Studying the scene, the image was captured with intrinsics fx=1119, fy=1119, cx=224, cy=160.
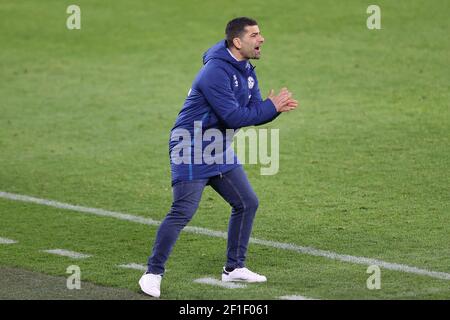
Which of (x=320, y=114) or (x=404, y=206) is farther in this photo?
(x=320, y=114)

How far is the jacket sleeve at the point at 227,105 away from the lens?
8.61 meters

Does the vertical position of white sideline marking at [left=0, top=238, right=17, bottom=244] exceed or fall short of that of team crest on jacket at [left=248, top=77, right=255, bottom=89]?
it falls short

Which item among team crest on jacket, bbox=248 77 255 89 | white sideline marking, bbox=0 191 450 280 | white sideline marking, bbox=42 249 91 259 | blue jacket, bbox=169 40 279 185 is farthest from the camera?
white sideline marking, bbox=42 249 91 259

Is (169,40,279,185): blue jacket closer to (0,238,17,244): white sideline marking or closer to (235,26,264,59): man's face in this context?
(235,26,264,59): man's face

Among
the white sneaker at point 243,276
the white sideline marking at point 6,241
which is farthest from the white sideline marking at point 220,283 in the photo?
the white sideline marking at point 6,241

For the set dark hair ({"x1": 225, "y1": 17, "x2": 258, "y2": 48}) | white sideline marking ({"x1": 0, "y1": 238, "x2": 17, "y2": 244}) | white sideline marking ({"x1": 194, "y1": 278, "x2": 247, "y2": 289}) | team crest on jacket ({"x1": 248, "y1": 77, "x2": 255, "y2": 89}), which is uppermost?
dark hair ({"x1": 225, "y1": 17, "x2": 258, "y2": 48})

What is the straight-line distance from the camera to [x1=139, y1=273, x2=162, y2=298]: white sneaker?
27.9ft

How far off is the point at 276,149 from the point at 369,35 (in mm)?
6804

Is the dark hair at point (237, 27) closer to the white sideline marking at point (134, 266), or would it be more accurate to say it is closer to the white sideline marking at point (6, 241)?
the white sideline marking at point (134, 266)

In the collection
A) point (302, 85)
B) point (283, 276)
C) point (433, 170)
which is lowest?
point (283, 276)

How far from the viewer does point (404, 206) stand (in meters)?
11.8

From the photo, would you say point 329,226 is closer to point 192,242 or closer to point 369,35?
point 192,242

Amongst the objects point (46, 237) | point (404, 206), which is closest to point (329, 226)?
point (404, 206)

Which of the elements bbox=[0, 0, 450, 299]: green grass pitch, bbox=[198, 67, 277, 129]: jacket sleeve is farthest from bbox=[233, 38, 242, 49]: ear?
bbox=[0, 0, 450, 299]: green grass pitch
